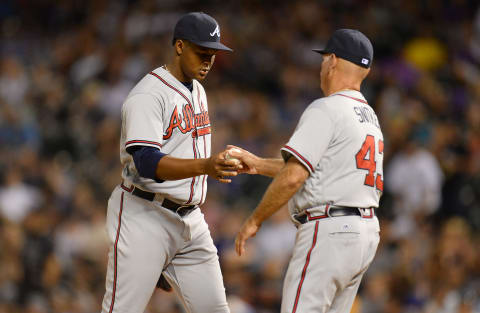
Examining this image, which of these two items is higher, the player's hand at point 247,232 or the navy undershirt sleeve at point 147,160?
the navy undershirt sleeve at point 147,160

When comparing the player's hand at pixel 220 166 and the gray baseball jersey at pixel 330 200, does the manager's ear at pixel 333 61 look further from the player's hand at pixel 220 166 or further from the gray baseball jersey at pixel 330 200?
the player's hand at pixel 220 166

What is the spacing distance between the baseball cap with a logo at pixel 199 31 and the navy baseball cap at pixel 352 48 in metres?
0.56

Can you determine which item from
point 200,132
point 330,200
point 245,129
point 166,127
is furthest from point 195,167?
point 245,129

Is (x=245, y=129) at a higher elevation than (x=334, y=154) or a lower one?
lower

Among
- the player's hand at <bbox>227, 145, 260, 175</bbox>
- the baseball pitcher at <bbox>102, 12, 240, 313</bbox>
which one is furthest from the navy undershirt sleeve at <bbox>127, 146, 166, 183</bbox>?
the player's hand at <bbox>227, 145, 260, 175</bbox>

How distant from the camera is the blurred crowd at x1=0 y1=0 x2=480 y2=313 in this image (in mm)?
6398

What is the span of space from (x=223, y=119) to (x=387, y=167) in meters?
2.07

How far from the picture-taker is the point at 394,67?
8.56m

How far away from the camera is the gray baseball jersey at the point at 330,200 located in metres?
3.46

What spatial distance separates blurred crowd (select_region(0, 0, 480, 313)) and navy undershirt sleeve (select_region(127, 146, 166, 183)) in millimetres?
2500

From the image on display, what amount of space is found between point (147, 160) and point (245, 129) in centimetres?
494

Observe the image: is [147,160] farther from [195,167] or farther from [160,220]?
[160,220]

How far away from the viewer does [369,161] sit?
3604 mm

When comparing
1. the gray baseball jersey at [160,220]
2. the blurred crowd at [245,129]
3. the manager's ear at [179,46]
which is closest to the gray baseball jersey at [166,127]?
the gray baseball jersey at [160,220]
